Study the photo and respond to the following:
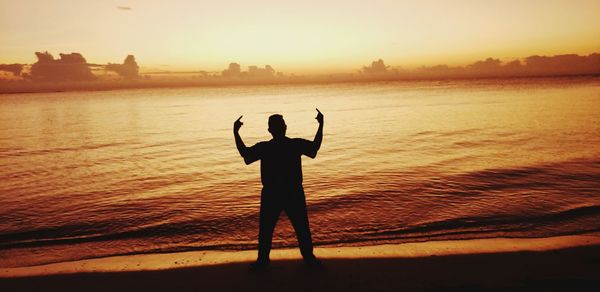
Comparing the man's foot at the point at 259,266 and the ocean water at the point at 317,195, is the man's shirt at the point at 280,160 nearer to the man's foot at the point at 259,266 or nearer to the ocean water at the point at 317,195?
the man's foot at the point at 259,266

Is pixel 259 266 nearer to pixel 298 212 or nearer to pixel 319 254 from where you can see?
pixel 298 212

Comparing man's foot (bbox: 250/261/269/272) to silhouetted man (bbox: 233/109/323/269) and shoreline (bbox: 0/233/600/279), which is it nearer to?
shoreline (bbox: 0/233/600/279)

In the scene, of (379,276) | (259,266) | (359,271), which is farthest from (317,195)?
(379,276)

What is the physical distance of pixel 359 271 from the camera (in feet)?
20.4

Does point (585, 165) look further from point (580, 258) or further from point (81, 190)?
point (81, 190)

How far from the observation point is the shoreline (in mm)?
6883

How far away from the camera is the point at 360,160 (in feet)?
59.6

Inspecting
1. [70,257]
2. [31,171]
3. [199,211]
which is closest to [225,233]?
[199,211]

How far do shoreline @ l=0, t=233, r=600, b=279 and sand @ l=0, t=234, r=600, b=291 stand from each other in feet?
0.06

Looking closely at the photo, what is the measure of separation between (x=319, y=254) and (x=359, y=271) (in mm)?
1247

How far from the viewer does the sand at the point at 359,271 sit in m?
5.66

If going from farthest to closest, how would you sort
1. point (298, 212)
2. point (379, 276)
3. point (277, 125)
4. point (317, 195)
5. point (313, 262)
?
point (317, 195), point (313, 262), point (379, 276), point (298, 212), point (277, 125)

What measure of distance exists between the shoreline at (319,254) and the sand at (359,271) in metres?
0.02

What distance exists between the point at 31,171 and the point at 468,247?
19.4 m
